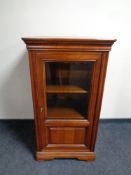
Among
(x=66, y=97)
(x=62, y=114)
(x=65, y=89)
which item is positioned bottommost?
(x=62, y=114)

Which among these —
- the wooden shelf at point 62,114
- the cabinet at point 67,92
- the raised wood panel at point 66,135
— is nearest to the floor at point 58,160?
the cabinet at point 67,92

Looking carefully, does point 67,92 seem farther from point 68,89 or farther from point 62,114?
point 62,114

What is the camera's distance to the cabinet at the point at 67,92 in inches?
44.2

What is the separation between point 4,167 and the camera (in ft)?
4.96

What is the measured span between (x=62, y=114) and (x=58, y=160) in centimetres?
53

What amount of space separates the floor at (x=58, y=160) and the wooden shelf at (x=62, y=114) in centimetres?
52

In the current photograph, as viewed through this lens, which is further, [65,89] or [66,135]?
[66,135]

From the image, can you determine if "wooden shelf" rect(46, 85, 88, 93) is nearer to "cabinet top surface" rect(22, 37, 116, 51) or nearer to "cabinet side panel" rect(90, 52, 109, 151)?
"cabinet side panel" rect(90, 52, 109, 151)

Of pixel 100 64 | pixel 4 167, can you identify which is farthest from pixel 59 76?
pixel 4 167

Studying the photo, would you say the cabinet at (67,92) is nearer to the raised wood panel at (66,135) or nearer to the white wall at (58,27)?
the raised wood panel at (66,135)

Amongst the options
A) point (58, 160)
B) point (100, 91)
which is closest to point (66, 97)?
point (100, 91)

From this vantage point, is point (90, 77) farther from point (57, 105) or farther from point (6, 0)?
point (6, 0)

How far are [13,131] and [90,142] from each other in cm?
104

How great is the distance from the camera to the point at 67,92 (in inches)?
54.6
